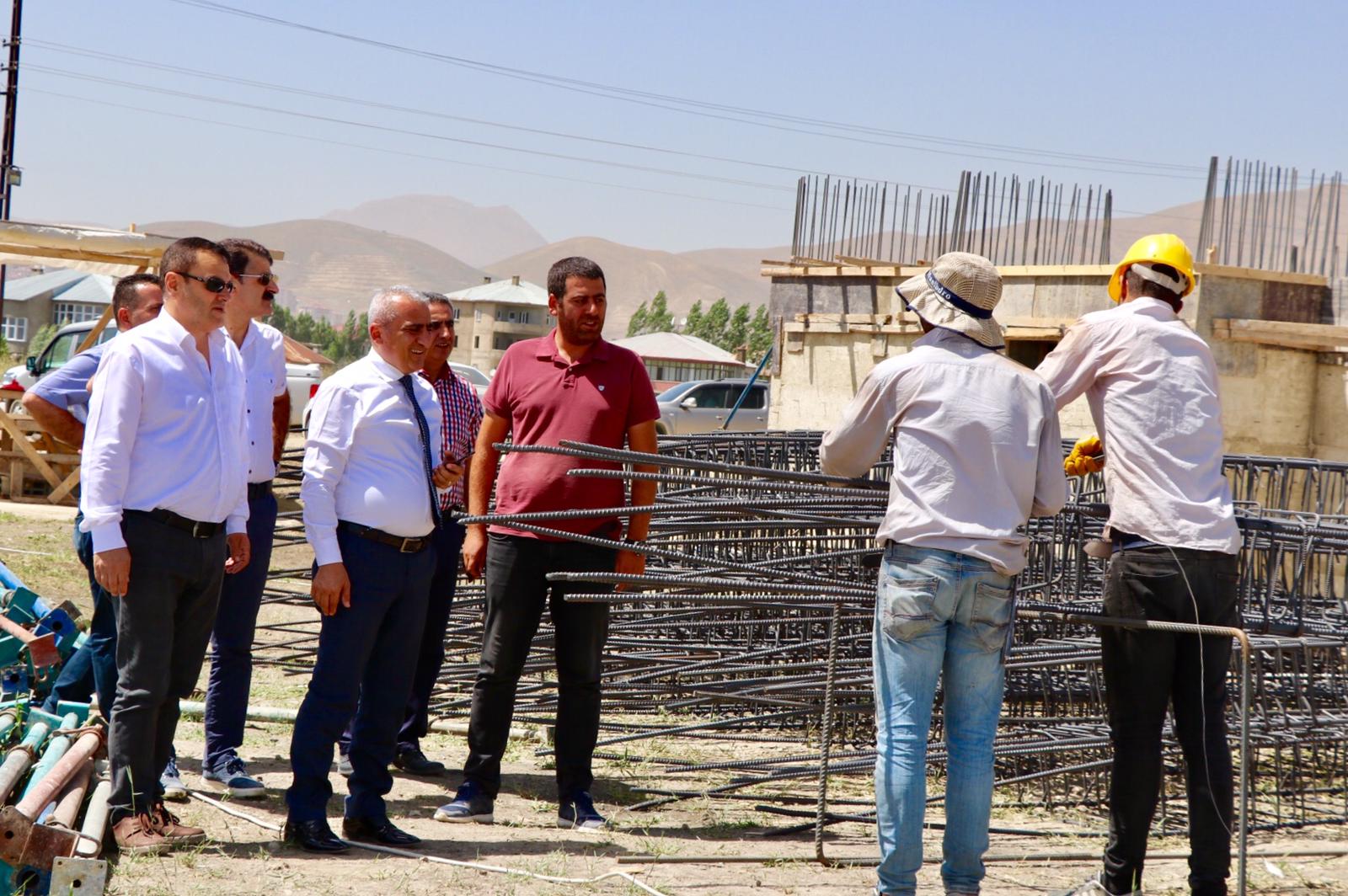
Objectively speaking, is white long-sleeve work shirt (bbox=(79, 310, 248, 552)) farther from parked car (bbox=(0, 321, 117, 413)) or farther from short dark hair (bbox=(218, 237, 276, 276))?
parked car (bbox=(0, 321, 117, 413))

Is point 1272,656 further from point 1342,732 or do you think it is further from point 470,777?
point 470,777

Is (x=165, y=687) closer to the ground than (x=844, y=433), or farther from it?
closer to the ground

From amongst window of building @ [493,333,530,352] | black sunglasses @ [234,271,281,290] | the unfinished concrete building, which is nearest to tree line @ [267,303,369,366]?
window of building @ [493,333,530,352]

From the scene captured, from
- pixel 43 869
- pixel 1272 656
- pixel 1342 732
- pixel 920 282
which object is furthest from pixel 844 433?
pixel 1272 656

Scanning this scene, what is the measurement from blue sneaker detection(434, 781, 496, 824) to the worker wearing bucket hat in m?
1.48

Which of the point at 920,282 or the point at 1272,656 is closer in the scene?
the point at 920,282

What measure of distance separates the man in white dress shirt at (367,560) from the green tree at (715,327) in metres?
74.1

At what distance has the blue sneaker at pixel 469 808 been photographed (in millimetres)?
4117

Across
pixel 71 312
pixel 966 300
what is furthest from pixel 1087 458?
pixel 71 312

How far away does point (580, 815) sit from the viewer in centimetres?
412

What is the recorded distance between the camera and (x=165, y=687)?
3582 mm

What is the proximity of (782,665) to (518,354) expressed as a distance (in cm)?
134

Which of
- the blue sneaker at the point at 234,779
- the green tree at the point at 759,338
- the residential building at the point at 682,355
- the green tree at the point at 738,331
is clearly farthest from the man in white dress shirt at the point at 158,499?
the green tree at the point at 738,331

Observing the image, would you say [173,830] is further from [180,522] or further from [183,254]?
[183,254]
